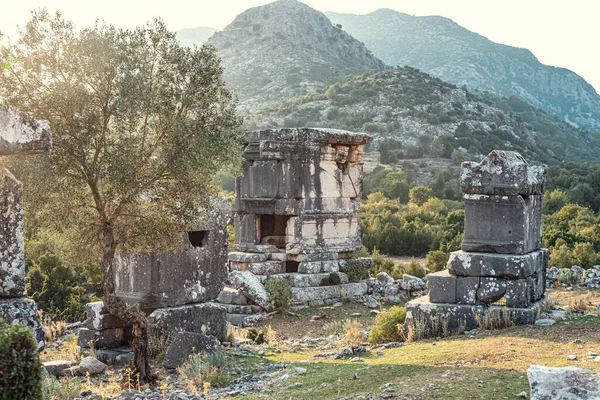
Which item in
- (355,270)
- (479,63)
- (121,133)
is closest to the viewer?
(121,133)

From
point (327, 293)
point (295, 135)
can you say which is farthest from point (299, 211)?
point (327, 293)

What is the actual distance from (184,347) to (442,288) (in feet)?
12.1

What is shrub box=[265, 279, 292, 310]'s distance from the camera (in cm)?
1507

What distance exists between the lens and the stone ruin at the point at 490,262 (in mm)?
10703

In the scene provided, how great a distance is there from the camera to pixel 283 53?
80438 millimetres

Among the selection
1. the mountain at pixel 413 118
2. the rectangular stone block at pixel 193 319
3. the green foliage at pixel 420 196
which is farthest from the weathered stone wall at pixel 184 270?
the mountain at pixel 413 118

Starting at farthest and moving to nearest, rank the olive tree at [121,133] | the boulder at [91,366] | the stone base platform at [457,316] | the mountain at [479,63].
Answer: the mountain at [479,63] → the stone base platform at [457,316] → the boulder at [91,366] → the olive tree at [121,133]

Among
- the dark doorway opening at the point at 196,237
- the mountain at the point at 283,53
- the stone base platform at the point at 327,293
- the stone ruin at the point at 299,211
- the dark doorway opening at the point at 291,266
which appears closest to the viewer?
the dark doorway opening at the point at 196,237

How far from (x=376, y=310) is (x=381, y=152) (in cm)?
3570

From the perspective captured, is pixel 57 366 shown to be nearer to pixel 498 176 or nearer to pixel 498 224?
pixel 498 224

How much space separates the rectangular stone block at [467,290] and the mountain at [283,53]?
59526 millimetres

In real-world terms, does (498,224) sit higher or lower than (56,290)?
higher

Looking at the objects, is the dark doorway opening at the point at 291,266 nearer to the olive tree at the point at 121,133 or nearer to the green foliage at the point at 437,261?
the green foliage at the point at 437,261

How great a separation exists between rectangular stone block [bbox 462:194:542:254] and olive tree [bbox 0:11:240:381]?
146 inches
